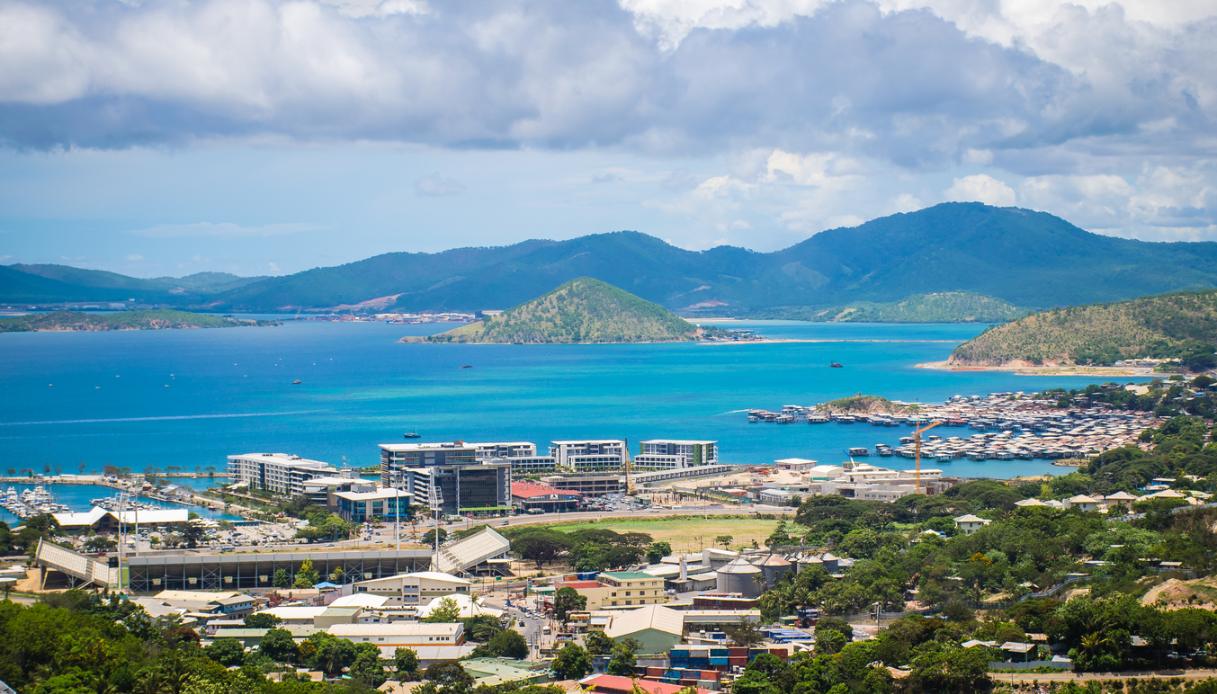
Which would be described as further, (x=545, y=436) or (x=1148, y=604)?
(x=545, y=436)

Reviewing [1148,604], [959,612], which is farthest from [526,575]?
[1148,604]

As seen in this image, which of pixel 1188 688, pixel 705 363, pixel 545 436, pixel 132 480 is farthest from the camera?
pixel 705 363

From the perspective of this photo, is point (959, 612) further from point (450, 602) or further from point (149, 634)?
point (149, 634)

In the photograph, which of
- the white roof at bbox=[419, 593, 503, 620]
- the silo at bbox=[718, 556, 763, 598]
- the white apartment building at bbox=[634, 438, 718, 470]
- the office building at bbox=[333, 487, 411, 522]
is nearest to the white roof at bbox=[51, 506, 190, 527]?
the office building at bbox=[333, 487, 411, 522]

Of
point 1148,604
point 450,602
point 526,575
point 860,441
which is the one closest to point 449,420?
point 860,441

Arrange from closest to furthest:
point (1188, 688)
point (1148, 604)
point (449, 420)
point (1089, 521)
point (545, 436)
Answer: point (1188, 688)
point (1148, 604)
point (1089, 521)
point (545, 436)
point (449, 420)

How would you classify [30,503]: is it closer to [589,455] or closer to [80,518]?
[80,518]

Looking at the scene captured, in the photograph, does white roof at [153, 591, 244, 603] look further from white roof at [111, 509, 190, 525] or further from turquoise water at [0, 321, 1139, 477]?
turquoise water at [0, 321, 1139, 477]
